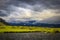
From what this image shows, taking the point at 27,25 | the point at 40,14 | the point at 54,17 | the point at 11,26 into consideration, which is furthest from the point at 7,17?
the point at 54,17

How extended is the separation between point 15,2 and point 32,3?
2.07ft

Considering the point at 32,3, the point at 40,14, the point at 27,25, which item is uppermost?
the point at 32,3

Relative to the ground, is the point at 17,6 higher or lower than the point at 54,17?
higher

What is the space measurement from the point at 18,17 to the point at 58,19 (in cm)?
149

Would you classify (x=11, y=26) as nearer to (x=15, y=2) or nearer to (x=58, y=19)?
(x=15, y=2)

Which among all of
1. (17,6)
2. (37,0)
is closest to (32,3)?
(37,0)

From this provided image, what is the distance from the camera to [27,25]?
5.88m

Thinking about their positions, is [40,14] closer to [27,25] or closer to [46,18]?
[46,18]

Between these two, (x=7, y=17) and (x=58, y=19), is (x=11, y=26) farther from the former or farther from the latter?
(x=58, y=19)

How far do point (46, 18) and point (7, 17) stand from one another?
4.76 feet

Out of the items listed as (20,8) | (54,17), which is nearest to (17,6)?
(20,8)

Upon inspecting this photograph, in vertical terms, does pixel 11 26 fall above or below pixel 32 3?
below

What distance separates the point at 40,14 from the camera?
231 inches

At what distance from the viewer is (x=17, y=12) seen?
5.84 m
